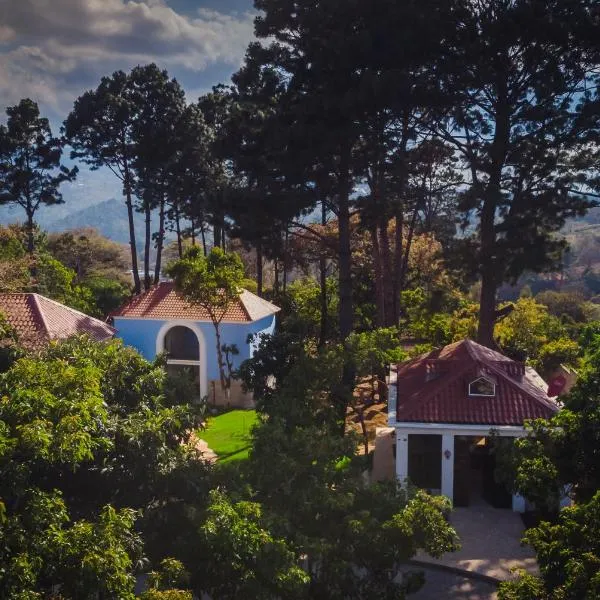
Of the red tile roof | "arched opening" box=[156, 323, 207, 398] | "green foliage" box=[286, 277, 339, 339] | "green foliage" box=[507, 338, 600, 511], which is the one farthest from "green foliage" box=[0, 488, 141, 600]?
"green foliage" box=[286, 277, 339, 339]

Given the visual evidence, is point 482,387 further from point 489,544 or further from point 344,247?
point 344,247

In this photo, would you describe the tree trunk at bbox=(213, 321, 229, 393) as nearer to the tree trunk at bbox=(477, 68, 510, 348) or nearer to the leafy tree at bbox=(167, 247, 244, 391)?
the leafy tree at bbox=(167, 247, 244, 391)

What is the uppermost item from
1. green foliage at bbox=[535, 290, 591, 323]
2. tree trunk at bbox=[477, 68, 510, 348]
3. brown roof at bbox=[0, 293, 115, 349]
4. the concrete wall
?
tree trunk at bbox=[477, 68, 510, 348]

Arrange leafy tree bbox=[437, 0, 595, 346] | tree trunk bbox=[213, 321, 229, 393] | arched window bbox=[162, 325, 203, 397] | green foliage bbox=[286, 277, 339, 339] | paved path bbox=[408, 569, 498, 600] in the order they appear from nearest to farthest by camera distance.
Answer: paved path bbox=[408, 569, 498, 600], leafy tree bbox=[437, 0, 595, 346], tree trunk bbox=[213, 321, 229, 393], arched window bbox=[162, 325, 203, 397], green foliage bbox=[286, 277, 339, 339]

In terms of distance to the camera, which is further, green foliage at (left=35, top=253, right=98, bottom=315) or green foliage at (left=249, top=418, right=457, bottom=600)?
green foliage at (left=35, top=253, right=98, bottom=315)

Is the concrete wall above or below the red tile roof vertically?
above

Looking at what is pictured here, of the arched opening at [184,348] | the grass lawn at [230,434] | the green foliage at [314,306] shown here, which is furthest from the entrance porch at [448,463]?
the green foliage at [314,306]

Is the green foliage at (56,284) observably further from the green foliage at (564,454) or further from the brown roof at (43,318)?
the green foliage at (564,454)
